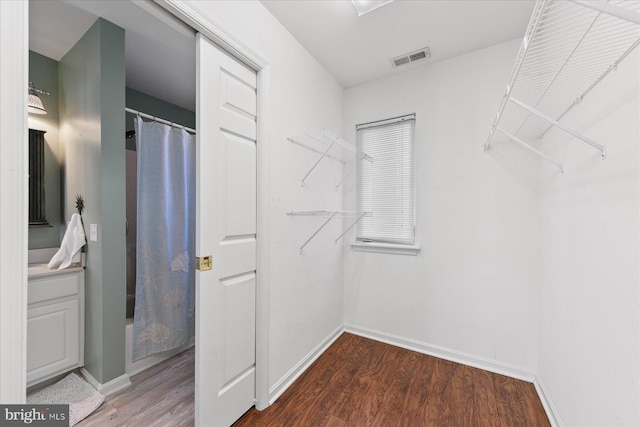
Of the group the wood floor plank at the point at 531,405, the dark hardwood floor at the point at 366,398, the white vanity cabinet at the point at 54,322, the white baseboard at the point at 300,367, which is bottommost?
the dark hardwood floor at the point at 366,398

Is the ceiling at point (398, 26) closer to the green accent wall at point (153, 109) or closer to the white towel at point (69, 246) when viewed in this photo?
the green accent wall at point (153, 109)

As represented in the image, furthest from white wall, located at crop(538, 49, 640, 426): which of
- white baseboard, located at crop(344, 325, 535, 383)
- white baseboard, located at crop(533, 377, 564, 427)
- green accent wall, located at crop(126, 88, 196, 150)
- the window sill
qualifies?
green accent wall, located at crop(126, 88, 196, 150)

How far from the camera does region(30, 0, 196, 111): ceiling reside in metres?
1.66

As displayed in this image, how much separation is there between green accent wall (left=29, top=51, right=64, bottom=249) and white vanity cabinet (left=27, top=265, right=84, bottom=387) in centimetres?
34

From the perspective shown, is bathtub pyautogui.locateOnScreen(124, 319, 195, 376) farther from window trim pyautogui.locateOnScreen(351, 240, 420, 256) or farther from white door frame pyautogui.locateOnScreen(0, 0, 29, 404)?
window trim pyautogui.locateOnScreen(351, 240, 420, 256)

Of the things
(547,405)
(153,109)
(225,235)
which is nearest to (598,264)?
(547,405)

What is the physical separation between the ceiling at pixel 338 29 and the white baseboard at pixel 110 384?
91.8 inches

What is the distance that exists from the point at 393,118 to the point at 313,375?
236 cm

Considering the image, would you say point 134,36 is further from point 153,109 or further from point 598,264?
point 598,264

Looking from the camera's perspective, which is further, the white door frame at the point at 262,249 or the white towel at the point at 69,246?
the white towel at the point at 69,246

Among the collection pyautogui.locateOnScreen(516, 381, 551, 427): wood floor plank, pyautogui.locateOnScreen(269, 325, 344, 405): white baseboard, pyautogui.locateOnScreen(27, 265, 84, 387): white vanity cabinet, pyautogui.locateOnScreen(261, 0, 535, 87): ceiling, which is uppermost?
pyautogui.locateOnScreen(261, 0, 535, 87): ceiling

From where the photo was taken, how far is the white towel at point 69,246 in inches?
73.5

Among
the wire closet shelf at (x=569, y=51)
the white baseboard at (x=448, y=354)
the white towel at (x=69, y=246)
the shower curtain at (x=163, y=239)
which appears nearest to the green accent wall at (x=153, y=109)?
the shower curtain at (x=163, y=239)

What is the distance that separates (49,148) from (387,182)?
3015mm
